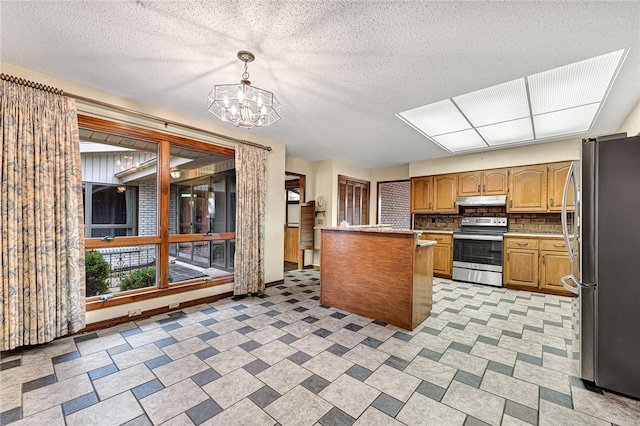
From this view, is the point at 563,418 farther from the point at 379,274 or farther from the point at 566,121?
the point at 566,121

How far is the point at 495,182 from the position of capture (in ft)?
16.2

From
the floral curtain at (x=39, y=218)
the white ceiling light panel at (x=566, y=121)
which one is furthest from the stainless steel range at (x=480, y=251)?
the floral curtain at (x=39, y=218)

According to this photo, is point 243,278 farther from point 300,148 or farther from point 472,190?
point 472,190

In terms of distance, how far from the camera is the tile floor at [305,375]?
5.41 ft

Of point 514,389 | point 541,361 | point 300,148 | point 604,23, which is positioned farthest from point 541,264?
point 300,148

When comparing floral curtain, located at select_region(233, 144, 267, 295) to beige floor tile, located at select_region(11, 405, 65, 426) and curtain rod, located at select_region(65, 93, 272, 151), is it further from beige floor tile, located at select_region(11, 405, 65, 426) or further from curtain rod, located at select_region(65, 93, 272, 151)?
beige floor tile, located at select_region(11, 405, 65, 426)

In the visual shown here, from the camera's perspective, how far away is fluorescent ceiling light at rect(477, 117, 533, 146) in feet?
11.6

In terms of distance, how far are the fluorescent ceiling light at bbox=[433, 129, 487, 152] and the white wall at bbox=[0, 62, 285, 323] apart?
2.73 metres

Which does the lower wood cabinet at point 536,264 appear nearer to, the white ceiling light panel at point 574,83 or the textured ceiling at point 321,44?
the textured ceiling at point 321,44

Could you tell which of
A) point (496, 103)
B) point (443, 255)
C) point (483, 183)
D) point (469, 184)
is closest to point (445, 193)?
point (469, 184)

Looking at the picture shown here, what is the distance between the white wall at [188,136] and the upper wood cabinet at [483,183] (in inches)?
142

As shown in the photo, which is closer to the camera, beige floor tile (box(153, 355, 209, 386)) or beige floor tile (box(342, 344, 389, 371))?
beige floor tile (box(153, 355, 209, 386))

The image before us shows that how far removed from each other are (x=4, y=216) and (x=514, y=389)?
14.1 feet

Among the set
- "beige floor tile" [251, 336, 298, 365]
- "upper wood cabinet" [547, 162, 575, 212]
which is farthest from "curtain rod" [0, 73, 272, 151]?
"upper wood cabinet" [547, 162, 575, 212]
